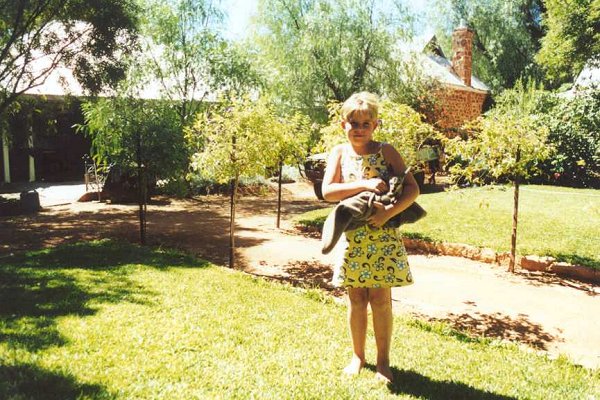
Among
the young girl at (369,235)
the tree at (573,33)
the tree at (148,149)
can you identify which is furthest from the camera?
the tree at (573,33)

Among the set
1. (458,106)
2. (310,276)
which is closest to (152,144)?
(310,276)

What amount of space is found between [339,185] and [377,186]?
29cm

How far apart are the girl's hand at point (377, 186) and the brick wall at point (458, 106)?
19375mm

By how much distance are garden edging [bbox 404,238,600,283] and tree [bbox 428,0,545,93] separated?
80.1 feet

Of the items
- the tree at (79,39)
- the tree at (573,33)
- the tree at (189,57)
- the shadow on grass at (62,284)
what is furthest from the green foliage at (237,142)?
the tree at (573,33)

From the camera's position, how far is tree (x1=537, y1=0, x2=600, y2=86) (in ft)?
64.4

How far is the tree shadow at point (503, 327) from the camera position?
473 cm

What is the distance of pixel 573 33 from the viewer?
66.5 ft

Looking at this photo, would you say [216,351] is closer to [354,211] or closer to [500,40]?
[354,211]

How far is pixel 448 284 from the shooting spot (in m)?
6.60

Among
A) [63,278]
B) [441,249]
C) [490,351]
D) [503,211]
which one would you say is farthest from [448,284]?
[503,211]

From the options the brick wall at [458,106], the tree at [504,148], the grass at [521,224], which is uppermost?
the brick wall at [458,106]

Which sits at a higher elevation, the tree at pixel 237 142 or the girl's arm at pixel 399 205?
the tree at pixel 237 142

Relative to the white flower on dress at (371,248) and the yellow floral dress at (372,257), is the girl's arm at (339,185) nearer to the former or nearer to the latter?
the yellow floral dress at (372,257)
